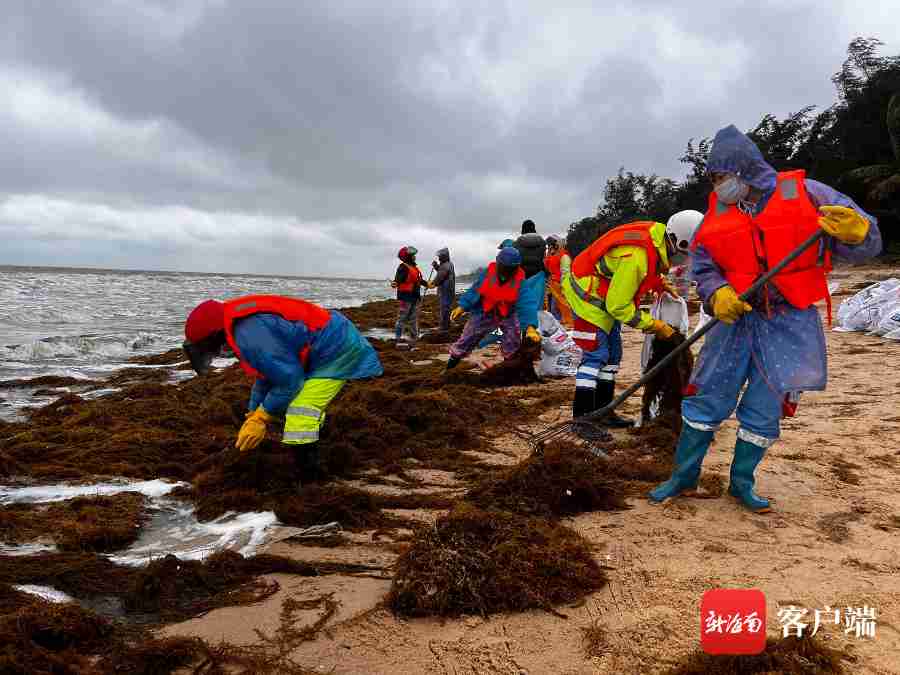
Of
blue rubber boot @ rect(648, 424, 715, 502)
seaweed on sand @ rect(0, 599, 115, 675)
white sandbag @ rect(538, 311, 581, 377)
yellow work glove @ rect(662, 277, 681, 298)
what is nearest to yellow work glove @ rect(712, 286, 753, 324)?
blue rubber boot @ rect(648, 424, 715, 502)

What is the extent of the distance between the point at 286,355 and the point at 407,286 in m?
8.18

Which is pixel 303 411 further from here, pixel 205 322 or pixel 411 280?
pixel 411 280

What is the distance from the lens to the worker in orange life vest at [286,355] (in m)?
3.70

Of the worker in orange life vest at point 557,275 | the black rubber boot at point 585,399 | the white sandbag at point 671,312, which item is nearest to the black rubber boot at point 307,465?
the black rubber boot at point 585,399

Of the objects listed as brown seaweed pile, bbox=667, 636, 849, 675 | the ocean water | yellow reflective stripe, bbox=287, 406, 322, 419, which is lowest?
the ocean water

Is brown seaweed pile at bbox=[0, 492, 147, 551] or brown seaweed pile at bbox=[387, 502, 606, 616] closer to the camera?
brown seaweed pile at bbox=[387, 502, 606, 616]

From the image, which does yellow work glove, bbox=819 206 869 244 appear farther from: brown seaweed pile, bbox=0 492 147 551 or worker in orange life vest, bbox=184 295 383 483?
brown seaweed pile, bbox=0 492 147 551

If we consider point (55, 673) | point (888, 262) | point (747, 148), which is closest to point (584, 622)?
point (55, 673)

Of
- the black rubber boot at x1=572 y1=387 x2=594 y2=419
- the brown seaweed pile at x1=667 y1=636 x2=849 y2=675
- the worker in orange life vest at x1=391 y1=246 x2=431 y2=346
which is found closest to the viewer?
the brown seaweed pile at x1=667 y1=636 x2=849 y2=675

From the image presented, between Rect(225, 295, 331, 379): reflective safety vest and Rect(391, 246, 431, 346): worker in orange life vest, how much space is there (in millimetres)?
7602

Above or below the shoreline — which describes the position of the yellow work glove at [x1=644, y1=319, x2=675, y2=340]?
above

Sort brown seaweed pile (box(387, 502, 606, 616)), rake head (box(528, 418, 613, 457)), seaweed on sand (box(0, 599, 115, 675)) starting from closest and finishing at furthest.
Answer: seaweed on sand (box(0, 599, 115, 675))
brown seaweed pile (box(387, 502, 606, 616))
rake head (box(528, 418, 613, 457))

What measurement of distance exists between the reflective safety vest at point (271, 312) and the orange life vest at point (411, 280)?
761cm

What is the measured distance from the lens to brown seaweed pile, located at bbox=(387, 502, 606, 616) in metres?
2.39
